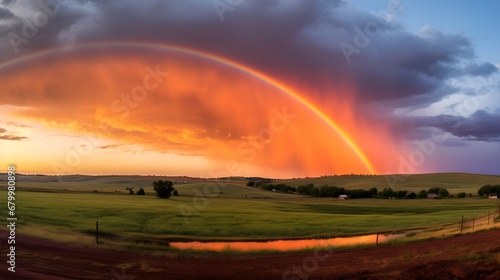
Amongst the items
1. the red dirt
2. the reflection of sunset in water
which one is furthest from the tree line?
the red dirt

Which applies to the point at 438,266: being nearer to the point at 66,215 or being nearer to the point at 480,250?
the point at 480,250

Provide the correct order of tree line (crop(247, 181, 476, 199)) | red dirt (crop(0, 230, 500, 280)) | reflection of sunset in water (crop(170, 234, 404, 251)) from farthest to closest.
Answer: tree line (crop(247, 181, 476, 199)), reflection of sunset in water (crop(170, 234, 404, 251)), red dirt (crop(0, 230, 500, 280))

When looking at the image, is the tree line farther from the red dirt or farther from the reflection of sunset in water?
the red dirt

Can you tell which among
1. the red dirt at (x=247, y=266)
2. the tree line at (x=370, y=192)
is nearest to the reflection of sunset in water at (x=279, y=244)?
the red dirt at (x=247, y=266)

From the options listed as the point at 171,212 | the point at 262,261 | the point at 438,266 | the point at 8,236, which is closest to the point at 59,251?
the point at 8,236

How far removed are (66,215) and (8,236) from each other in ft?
78.0

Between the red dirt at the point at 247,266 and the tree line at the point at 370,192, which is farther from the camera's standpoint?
the tree line at the point at 370,192

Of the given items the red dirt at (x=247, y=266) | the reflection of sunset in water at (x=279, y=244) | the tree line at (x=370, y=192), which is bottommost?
the tree line at (x=370, y=192)

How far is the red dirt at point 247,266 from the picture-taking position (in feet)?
51.8

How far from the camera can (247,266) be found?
20859mm

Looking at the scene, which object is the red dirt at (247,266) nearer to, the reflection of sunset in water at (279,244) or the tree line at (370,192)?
the reflection of sunset in water at (279,244)

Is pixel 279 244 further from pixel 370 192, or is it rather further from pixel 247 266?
pixel 370 192

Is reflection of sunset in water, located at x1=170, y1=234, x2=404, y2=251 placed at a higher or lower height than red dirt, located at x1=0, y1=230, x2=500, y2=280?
lower

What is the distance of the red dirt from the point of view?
1578cm
